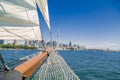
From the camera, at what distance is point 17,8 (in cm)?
235

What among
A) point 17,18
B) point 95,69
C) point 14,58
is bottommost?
point 95,69

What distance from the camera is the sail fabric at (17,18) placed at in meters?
2.21

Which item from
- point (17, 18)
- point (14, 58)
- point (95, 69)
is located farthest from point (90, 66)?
point (17, 18)

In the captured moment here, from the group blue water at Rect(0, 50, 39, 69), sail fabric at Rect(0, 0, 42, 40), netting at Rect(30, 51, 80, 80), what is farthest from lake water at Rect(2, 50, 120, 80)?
sail fabric at Rect(0, 0, 42, 40)

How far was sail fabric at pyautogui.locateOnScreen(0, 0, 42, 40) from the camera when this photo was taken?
7.26 ft

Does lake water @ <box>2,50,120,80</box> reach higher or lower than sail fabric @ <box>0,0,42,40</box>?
lower

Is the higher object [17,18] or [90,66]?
[17,18]

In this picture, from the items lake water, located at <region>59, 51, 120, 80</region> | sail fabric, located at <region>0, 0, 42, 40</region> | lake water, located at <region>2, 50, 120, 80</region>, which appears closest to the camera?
sail fabric, located at <region>0, 0, 42, 40</region>

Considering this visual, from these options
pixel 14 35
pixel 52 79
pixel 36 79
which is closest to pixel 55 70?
pixel 52 79

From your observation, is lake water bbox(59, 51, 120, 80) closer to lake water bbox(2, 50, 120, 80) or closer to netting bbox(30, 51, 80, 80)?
lake water bbox(2, 50, 120, 80)

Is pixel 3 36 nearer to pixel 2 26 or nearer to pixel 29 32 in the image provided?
pixel 2 26

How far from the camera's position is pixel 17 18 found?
2.35 meters

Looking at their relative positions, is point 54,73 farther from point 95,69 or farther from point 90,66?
point 90,66

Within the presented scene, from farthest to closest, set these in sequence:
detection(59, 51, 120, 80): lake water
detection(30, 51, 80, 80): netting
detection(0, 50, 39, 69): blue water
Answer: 1. detection(59, 51, 120, 80): lake water
2. detection(30, 51, 80, 80): netting
3. detection(0, 50, 39, 69): blue water
